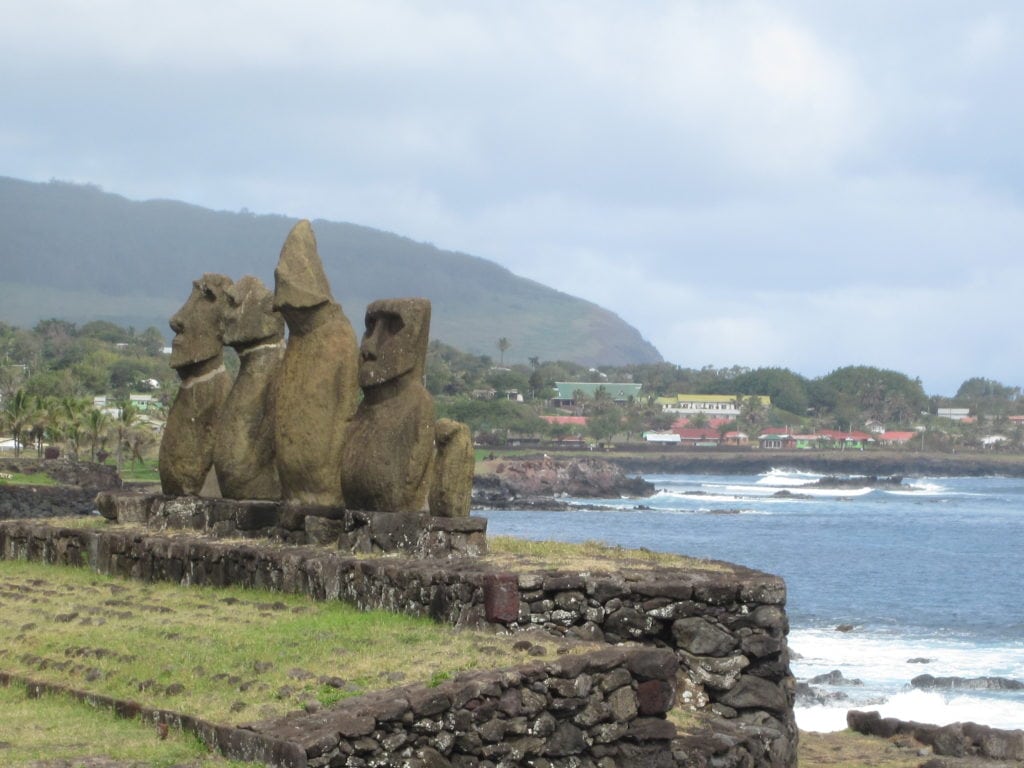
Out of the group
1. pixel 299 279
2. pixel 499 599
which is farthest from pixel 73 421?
pixel 499 599

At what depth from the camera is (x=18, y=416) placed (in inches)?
2699

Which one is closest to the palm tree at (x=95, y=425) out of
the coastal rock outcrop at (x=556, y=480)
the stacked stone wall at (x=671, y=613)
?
the coastal rock outcrop at (x=556, y=480)

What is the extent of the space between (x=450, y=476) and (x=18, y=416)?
190 feet

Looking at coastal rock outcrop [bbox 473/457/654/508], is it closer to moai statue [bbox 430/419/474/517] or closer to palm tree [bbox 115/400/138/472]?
palm tree [bbox 115/400/138/472]

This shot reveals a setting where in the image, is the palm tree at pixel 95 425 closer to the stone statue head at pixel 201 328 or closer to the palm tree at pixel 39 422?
the palm tree at pixel 39 422

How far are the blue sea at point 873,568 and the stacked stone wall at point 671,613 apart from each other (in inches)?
461

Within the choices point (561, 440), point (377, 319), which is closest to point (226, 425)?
point (377, 319)

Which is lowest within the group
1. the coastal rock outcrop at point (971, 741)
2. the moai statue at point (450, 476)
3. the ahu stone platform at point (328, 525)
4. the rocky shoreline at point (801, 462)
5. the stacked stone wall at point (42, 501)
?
the coastal rock outcrop at point (971, 741)

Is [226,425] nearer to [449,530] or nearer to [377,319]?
[377,319]

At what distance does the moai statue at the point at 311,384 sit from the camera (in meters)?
15.8

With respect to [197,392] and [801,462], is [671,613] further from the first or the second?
[801,462]

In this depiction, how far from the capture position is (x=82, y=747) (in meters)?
8.78

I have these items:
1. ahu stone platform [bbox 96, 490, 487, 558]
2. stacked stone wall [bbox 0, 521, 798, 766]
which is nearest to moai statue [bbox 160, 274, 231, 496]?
ahu stone platform [bbox 96, 490, 487, 558]

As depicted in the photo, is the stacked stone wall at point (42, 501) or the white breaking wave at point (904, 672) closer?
the white breaking wave at point (904, 672)
